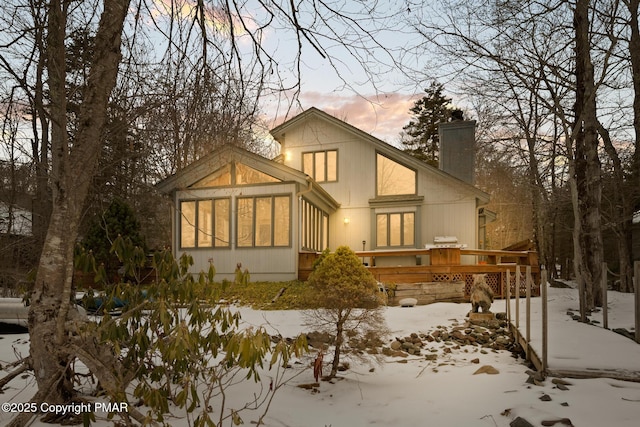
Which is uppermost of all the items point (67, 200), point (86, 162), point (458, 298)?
point (86, 162)

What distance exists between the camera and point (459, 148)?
55.2 ft

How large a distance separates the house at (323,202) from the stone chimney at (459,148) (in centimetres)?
4

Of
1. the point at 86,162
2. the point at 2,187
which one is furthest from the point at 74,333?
the point at 2,187

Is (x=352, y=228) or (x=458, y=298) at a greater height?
(x=352, y=228)

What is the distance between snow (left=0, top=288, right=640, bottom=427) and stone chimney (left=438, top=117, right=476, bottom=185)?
1096 centimetres

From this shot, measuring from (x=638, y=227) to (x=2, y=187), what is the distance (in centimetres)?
2660

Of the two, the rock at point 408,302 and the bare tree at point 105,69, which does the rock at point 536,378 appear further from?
the rock at point 408,302

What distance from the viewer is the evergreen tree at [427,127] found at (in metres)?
29.6

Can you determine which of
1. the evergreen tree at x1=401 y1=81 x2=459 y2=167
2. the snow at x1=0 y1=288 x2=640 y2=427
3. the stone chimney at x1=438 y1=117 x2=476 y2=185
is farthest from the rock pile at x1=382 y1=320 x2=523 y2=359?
the evergreen tree at x1=401 y1=81 x2=459 y2=167

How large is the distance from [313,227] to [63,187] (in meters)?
11.6

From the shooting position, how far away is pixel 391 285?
33.7 ft

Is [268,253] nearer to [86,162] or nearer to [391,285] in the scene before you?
[391,285]

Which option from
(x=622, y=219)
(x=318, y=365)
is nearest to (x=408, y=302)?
(x=318, y=365)

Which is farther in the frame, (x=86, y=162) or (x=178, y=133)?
(x=178, y=133)
